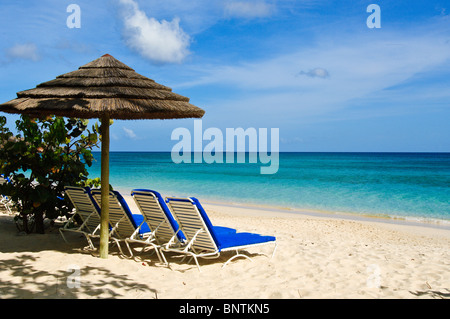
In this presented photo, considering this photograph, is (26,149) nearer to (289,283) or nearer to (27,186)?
(27,186)

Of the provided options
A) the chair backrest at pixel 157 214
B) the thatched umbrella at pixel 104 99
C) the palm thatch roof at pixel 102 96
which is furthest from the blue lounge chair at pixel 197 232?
the palm thatch roof at pixel 102 96

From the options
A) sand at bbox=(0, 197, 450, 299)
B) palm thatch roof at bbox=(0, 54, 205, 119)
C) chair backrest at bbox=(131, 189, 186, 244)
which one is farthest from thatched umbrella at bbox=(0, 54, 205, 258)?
sand at bbox=(0, 197, 450, 299)

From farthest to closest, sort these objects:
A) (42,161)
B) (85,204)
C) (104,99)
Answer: (42,161), (85,204), (104,99)

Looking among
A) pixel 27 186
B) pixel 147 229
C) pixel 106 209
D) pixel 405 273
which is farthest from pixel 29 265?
pixel 405 273

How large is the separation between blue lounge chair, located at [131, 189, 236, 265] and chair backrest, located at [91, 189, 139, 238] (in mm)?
270

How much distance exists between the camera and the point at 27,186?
651cm

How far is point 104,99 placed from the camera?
494 cm

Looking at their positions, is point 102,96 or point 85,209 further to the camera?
point 85,209

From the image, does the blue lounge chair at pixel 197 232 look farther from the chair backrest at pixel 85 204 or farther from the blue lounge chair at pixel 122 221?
the chair backrest at pixel 85 204

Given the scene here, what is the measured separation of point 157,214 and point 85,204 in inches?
51.7

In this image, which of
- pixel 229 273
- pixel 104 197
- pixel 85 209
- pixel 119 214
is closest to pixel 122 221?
pixel 119 214

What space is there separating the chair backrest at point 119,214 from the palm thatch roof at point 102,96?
1054 millimetres

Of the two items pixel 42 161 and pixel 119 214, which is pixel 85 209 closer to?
pixel 119 214

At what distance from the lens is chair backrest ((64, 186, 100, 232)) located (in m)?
5.82
